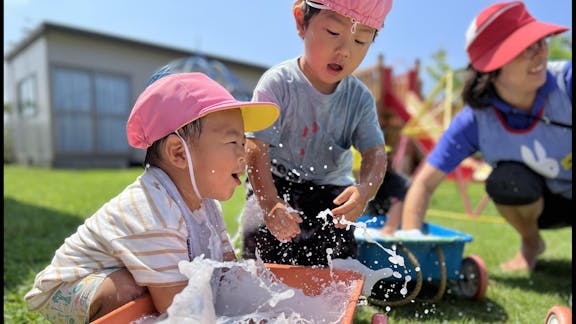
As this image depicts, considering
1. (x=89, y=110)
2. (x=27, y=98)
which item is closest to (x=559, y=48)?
(x=89, y=110)

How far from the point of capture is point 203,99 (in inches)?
50.4

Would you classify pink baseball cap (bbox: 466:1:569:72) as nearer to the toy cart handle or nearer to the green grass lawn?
the toy cart handle

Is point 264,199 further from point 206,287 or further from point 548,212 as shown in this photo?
point 548,212

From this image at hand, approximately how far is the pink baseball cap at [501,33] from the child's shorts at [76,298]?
2.03m

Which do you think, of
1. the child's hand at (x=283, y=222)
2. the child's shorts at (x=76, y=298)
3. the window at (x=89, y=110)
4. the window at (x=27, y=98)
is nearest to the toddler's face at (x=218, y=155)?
the child's hand at (x=283, y=222)

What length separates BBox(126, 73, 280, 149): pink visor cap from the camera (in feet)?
4.15

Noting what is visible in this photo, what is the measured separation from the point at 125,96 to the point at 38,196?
30.6 feet

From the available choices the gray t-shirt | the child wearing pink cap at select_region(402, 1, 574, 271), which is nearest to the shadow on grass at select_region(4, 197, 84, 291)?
the gray t-shirt

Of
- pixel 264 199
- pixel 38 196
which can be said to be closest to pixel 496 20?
pixel 264 199

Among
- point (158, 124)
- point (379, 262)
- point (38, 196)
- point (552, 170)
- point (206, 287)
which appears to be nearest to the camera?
point (206, 287)

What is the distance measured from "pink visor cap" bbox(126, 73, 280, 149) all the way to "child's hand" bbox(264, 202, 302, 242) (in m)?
0.35

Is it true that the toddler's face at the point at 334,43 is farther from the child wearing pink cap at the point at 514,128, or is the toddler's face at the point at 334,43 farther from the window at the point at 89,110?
the window at the point at 89,110

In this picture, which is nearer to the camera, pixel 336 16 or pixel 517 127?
pixel 336 16

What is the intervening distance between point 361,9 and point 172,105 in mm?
695
